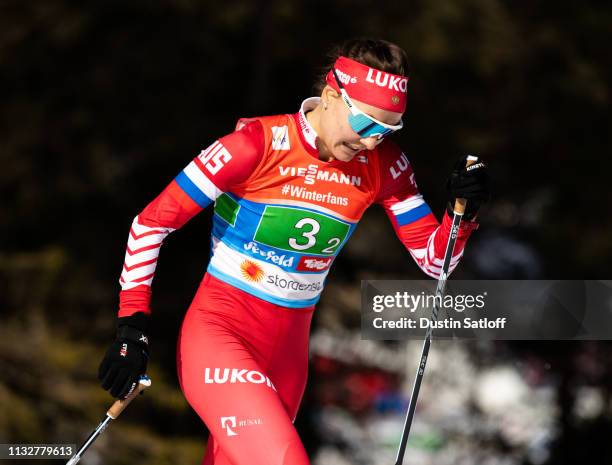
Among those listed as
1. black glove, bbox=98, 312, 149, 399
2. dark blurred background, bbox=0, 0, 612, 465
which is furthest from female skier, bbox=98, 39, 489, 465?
dark blurred background, bbox=0, 0, 612, 465

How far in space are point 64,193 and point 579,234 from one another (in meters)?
5.36

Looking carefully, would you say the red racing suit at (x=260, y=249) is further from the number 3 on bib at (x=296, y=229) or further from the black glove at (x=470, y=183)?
the black glove at (x=470, y=183)

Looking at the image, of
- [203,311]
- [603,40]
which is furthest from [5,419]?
[603,40]

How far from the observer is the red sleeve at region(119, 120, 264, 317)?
132 inches

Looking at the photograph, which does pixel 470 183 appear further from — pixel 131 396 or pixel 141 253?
pixel 131 396

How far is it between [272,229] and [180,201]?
31cm

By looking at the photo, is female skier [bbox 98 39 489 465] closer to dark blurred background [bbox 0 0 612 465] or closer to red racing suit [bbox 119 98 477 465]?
red racing suit [bbox 119 98 477 465]

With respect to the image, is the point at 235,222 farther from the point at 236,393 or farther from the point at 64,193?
the point at 64,193

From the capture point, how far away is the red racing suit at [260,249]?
3.25 meters

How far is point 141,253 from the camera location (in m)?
3.37

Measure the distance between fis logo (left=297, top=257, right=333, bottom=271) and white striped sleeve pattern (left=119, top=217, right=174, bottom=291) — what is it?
451mm

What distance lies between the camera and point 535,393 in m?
9.84

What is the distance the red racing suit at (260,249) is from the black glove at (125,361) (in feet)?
0.25

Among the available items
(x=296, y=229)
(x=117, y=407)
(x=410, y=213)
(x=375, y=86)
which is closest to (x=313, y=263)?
(x=296, y=229)
